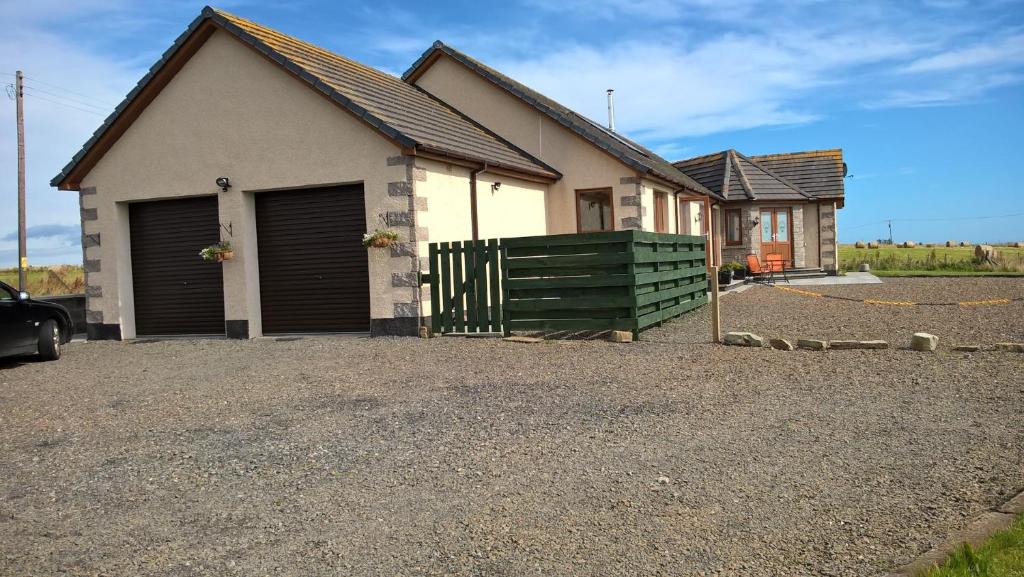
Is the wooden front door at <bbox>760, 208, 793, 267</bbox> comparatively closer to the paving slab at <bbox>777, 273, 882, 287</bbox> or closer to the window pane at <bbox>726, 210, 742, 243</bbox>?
the window pane at <bbox>726, 210, 742, 243</bbox>

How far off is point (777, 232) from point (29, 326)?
25.0 meters

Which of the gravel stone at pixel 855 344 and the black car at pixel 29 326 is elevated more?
the black car at pixel 29 326

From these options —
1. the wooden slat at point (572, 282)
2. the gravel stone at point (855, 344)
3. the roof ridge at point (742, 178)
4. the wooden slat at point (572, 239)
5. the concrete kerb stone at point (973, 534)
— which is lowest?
the concrete kerb stone at point (973, 534)

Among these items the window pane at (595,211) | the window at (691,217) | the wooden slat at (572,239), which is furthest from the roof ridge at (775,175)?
the wooden slat at (572,239)

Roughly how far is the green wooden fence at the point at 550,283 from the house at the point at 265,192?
67 centimetres

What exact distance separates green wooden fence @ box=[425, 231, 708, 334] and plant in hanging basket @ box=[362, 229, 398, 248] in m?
0.70

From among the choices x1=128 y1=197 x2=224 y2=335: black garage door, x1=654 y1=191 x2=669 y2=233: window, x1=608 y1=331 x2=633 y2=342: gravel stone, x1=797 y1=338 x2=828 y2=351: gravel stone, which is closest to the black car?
x1=128 y1=197 x2=224 y2=335: black garage door

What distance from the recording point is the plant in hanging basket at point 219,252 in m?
14.2

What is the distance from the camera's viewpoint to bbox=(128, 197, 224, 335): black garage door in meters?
15.2

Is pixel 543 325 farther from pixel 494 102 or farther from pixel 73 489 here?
pixel 494 102

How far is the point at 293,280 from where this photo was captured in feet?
48.0

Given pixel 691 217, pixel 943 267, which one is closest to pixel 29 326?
pixel 691 217

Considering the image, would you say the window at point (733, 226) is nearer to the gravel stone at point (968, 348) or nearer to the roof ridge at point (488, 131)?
the roof ridge at point (488, 131)

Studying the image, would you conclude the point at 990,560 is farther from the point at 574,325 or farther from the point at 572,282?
the point at 572,282
